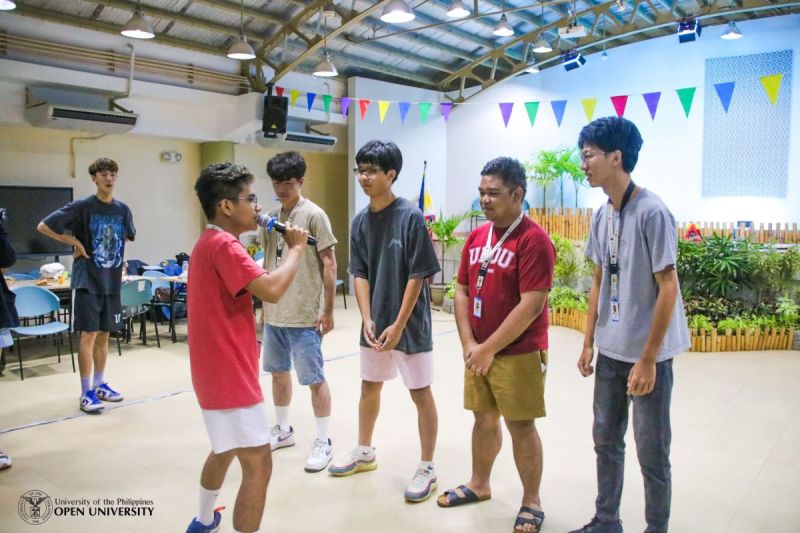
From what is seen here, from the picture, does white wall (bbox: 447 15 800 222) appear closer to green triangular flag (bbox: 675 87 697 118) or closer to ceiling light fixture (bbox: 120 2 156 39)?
green triangular flag (bbox: 675 87 697 118)

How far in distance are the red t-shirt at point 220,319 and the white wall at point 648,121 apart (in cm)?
961

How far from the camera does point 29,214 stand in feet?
27.6

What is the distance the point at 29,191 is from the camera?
8430mm

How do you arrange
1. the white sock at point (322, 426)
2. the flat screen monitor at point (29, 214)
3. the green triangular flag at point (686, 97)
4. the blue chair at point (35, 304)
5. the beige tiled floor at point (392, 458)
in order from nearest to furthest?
the beige tiled floor at point (392, 458) < the white sock at point (322, 426) < the blue chair at point (35, 304) < the green triangular flag at point (686, 97) < the flat screen monitor at point (29, 214)

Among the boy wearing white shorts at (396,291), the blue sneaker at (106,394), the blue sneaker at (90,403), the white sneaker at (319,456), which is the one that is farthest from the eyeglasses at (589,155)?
the blue sneaker at (106,394)

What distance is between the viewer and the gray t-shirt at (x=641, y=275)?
2199 mm

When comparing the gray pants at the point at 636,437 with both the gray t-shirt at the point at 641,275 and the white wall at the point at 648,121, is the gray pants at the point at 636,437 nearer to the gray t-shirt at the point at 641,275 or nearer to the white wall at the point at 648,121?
the gray t-shirt at the point at 641,275

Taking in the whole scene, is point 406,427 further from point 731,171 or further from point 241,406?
point 731,171

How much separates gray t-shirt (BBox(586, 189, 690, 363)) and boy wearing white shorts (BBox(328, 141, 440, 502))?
0.91 meters

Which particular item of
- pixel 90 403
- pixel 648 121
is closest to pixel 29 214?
pixel 90 403

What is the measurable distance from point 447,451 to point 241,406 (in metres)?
1.79

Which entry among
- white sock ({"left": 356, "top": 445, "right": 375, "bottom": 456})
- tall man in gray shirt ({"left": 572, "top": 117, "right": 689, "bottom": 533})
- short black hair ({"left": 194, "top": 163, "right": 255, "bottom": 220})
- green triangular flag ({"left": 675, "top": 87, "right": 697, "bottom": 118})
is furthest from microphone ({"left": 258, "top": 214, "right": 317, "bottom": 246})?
green triangular flag ({"left": 675, "top": 87, "right": 697, "bottom": 118})

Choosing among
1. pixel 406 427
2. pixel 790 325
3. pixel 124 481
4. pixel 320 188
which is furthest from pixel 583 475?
pixel 320 188

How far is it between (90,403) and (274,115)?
579 centimetres
